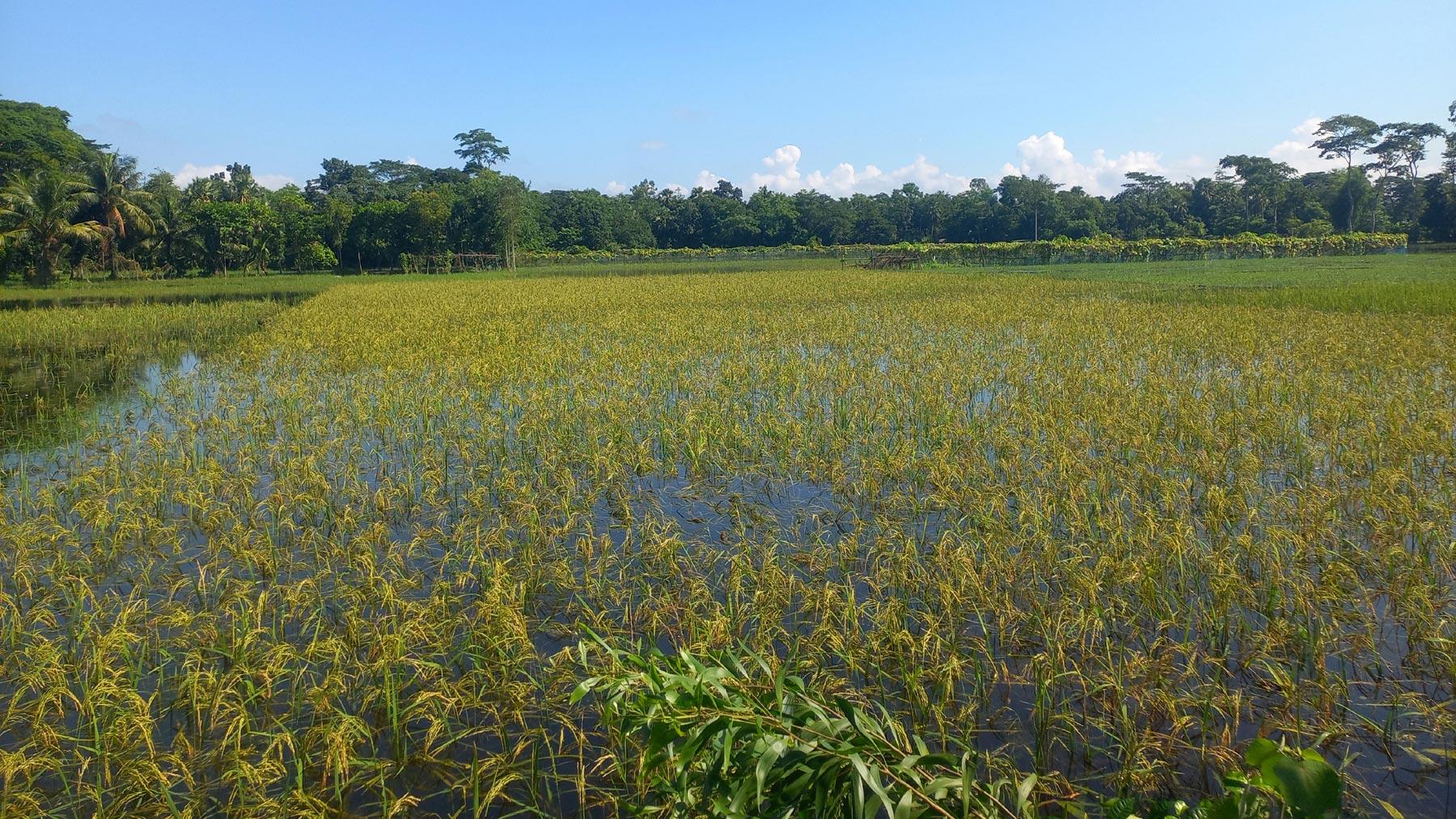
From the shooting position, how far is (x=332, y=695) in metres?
3.16

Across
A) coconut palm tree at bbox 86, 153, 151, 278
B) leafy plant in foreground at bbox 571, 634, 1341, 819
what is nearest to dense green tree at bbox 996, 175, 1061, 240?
coconut palm tree at bbox 86, 153, 151, 278

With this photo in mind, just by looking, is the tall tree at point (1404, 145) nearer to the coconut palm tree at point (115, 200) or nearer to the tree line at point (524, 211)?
the tree line at point (524, 211)

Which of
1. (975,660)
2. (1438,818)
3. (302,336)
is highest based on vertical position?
(302,336)

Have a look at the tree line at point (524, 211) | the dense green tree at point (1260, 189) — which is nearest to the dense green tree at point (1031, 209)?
the tree line at point (524, 211)

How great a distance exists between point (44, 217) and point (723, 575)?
37.1 m

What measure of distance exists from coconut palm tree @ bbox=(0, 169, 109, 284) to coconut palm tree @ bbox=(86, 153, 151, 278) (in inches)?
53.8

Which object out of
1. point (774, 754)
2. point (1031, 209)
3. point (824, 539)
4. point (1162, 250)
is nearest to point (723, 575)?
point (824, 539)

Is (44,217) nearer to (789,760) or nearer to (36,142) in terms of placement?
(36,142)

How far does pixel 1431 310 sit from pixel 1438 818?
571 inches

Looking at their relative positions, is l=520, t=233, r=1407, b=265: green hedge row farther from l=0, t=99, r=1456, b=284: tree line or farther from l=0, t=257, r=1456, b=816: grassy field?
l=0, t=257, r=1456, b=816: grassy field

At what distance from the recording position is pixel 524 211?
1925 inches

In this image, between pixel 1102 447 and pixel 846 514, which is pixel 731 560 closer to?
pixel 846 514

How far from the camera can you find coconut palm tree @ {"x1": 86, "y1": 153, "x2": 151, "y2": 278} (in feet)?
112

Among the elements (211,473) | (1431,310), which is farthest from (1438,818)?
(1431,310)
